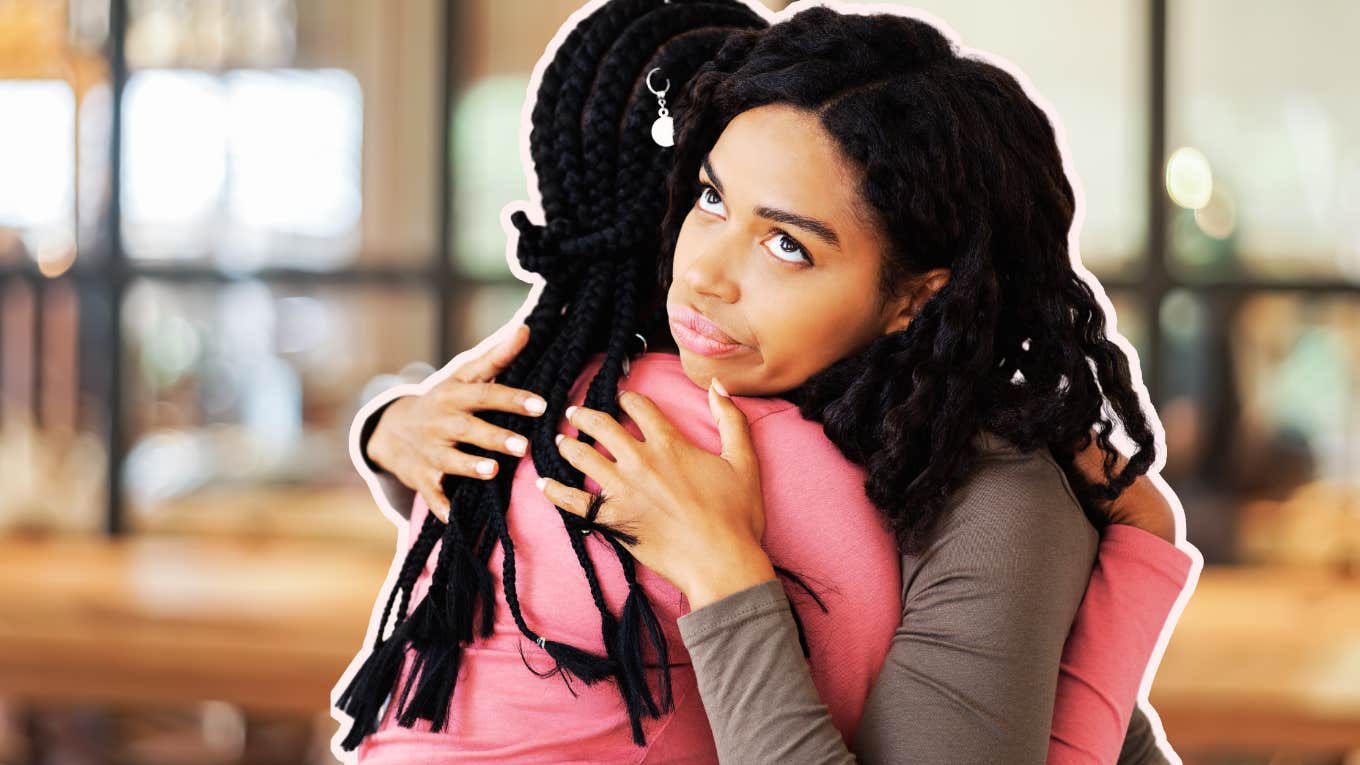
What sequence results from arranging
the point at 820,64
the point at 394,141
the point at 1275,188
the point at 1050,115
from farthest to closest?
the point at 394,141 < the point at 1275,188 < the point at 1050,115 < the point at 820,64

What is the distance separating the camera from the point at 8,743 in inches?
132

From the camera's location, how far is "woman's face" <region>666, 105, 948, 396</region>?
3.02ft

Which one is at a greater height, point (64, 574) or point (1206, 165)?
point (1206, 165)

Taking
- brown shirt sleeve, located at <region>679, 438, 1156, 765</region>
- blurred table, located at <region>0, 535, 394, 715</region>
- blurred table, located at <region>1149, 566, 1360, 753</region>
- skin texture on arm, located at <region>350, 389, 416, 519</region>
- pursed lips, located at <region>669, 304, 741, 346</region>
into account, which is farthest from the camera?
blurred table, located at <region>0, 535, 394, 715</region>

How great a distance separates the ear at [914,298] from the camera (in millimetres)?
961

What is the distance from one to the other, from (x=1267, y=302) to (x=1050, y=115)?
2443mm

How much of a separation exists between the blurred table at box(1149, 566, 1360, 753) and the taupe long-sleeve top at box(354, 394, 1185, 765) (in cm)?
179

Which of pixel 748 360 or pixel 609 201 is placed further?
pixel 609 201

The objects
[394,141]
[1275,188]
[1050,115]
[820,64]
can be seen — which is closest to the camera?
[820,64]

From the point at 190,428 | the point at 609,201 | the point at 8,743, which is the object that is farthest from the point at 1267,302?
the point at 8,743

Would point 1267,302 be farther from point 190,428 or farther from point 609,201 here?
point 190,428

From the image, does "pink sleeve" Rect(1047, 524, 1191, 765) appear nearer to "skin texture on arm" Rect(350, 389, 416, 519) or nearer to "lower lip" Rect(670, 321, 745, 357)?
"lower lip" Rect(670, 321, 745, 357)

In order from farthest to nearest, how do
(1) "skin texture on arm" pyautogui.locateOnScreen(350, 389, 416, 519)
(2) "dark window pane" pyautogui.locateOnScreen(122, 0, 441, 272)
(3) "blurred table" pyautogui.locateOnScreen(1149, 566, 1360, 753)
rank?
(2) "dark window pane" pyautogui.locateOnScreen(122, 0, 441, 272), (3) "blurred table" pyautogui.locateOnScreen(1149, 566, 1360, 753), (1) "skin texture on arm" pyautogui.locateOnScreen(350, 389, 416, 519)

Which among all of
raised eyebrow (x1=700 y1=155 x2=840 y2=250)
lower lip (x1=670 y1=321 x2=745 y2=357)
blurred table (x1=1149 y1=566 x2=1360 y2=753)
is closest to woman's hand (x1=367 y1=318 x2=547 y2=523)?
lower lip (x1=670 y1=321 x2=745 y2=357)
